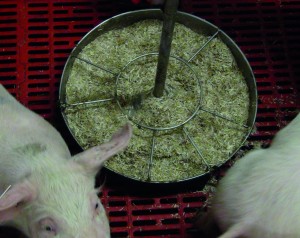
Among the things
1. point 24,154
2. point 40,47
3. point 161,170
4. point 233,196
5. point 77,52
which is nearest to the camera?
point 233,196

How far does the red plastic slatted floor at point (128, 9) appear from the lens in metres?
2.34

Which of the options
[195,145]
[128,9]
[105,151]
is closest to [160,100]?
[195,145]

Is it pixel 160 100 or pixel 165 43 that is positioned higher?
pixel 165 43

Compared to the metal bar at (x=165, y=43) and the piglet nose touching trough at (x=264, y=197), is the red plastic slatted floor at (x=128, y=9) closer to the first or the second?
the metal bar at (x=165, y=43)

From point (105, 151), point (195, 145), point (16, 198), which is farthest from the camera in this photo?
point (195, 145)

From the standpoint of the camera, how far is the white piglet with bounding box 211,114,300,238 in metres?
1.46

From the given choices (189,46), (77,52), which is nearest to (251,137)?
(189,46)

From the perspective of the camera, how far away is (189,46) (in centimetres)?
237

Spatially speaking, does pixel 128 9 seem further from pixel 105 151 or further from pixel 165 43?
pixel 105 151

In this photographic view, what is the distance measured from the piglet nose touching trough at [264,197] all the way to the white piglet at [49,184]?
1.18 ft

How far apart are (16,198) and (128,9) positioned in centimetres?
134

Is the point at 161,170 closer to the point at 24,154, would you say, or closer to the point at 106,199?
the point at 106,199

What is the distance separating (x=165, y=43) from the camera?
183cm

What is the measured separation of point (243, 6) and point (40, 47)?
101cm
